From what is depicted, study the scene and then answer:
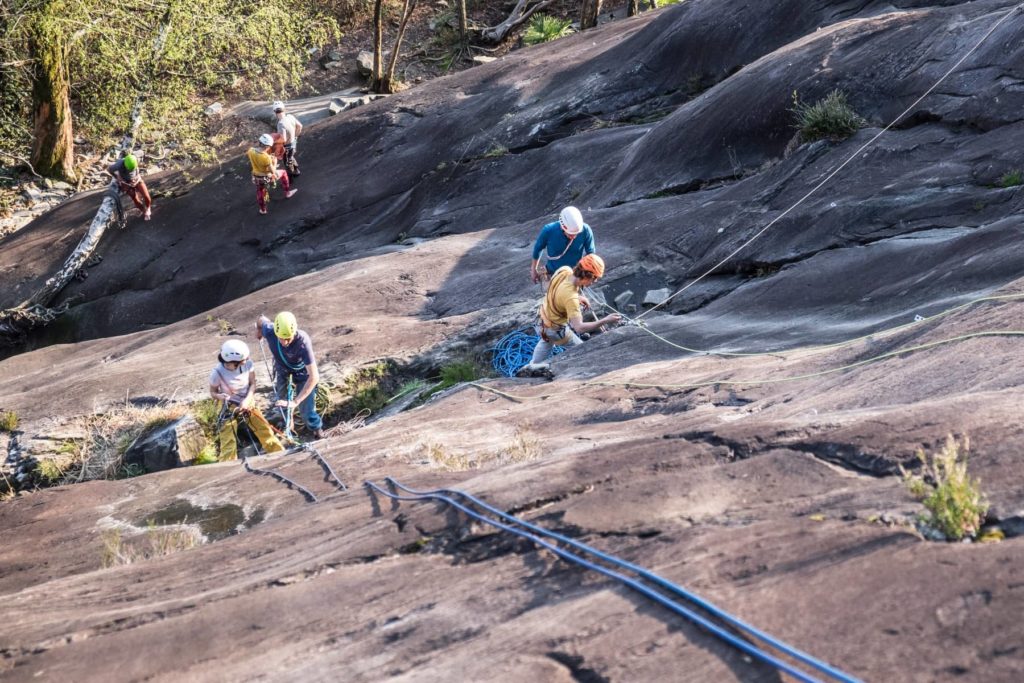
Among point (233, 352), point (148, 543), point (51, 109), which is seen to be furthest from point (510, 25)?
point (148, 543)

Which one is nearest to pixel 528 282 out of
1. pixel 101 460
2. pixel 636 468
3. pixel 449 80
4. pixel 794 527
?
pixel 101 460

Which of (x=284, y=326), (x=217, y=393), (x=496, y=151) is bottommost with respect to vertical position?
(x=217, y=393)

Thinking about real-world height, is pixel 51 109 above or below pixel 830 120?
above

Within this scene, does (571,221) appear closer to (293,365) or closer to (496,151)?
(293,365)

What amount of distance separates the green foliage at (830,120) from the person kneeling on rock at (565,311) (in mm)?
4424

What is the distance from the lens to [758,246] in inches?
484

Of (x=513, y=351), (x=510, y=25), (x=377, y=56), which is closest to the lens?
(x=513, y=351)

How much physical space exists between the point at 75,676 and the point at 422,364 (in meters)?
9.25

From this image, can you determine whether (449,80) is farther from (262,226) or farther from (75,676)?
(75,676)

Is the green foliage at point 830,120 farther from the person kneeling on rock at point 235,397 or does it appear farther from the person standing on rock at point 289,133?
the person standing on rock at point 289,133

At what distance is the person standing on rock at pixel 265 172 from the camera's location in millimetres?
21609

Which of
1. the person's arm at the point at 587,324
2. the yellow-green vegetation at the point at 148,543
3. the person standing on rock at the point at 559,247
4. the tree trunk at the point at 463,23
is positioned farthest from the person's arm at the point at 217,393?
the tree trunk at the point at 463,23

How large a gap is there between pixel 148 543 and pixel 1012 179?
9454 millimetres

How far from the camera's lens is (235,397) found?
37.7 feet
